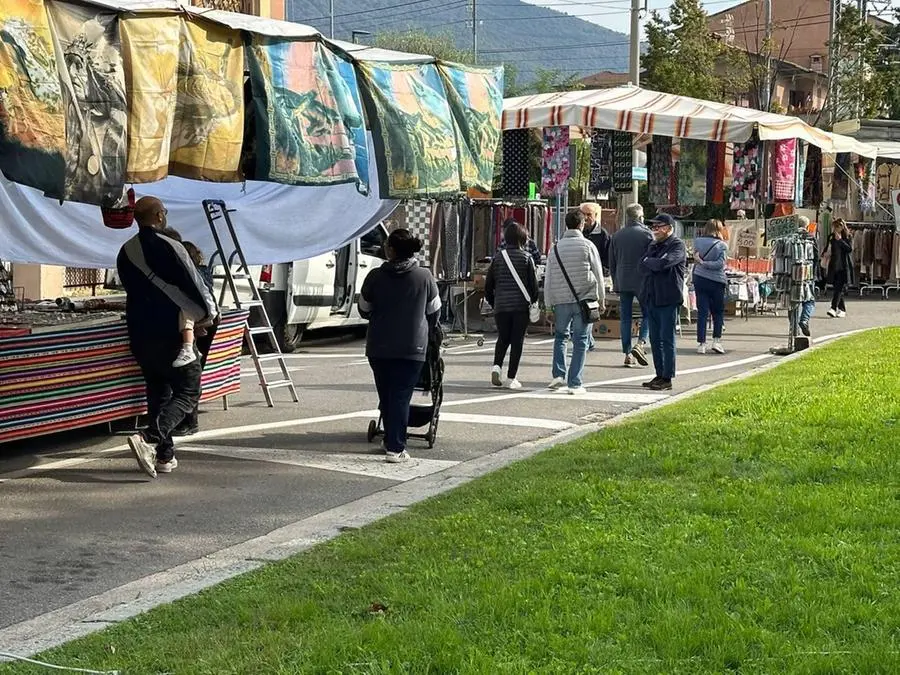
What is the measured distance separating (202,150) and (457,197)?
274 centimetres

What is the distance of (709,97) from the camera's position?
152 ft

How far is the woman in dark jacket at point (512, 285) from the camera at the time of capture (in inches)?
537

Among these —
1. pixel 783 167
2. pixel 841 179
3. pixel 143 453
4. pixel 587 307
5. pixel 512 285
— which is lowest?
pixel 143 453

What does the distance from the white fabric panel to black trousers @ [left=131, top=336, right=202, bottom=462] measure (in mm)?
2618

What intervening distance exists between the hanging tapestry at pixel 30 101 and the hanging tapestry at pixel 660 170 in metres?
17.0

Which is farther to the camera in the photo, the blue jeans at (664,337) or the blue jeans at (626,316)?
the blue jeans at (626,316)

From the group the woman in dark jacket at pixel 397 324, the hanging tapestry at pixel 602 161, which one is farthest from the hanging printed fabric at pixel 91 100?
the hanging tapestry at pixel 602 161

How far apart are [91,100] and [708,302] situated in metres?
11.5

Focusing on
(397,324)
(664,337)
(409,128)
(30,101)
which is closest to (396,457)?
(397,324)

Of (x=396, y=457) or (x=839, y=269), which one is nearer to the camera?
(x=396, y=457)

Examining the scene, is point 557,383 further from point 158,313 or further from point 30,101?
point 30,101

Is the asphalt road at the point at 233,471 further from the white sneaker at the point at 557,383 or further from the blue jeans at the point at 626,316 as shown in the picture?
the blue jeans at the point at 626,316

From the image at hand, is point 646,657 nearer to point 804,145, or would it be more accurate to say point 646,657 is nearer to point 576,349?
point 576,349

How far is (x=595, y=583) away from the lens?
5875 millimetres
